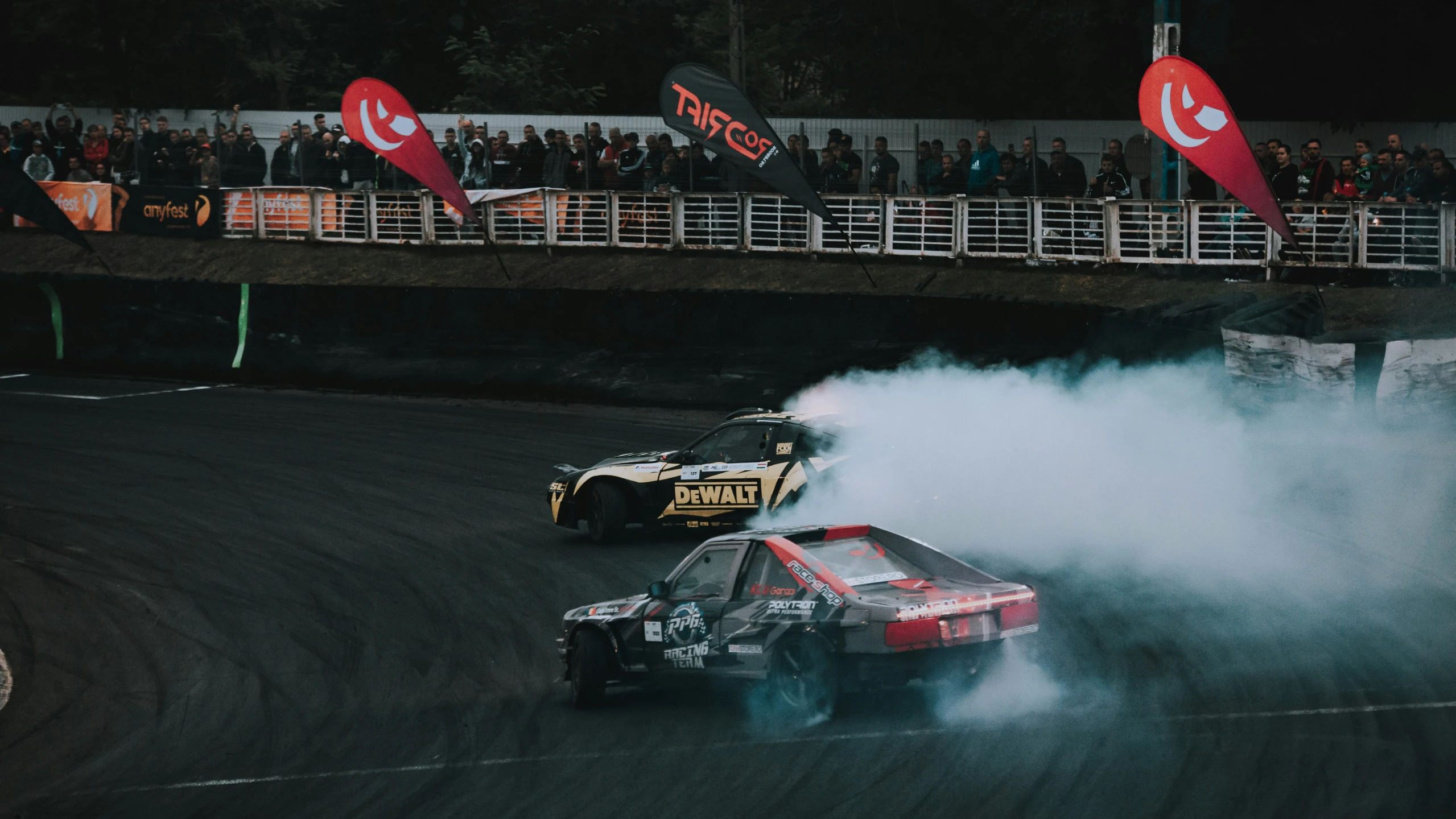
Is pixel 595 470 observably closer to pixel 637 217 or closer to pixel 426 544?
pixel 426 544

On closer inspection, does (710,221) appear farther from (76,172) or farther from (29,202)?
(76,172)

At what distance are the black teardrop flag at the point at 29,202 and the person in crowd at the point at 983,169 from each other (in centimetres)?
1196

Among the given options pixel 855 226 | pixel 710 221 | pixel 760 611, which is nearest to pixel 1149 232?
pixel 855 226

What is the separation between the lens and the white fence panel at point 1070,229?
61.5ft

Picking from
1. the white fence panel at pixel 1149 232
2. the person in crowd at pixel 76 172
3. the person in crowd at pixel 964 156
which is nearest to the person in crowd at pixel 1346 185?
the white fence panel at pixel 1149 232

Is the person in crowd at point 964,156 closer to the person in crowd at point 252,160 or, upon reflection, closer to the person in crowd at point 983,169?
the person in crowd at point 983,169

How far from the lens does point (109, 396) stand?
2191cm

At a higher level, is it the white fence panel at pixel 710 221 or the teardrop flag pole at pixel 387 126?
the teardrop flag pole at pixel 387 126

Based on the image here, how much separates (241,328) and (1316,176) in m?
13.9

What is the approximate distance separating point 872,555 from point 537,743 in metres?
→ 2.09

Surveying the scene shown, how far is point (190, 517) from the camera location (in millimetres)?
15180

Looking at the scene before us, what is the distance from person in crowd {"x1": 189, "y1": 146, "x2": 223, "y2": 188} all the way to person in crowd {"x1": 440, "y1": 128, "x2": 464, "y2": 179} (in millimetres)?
4666

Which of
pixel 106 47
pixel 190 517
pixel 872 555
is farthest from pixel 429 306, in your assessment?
pixel 106 47

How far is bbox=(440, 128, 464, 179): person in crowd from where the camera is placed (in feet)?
80.0
